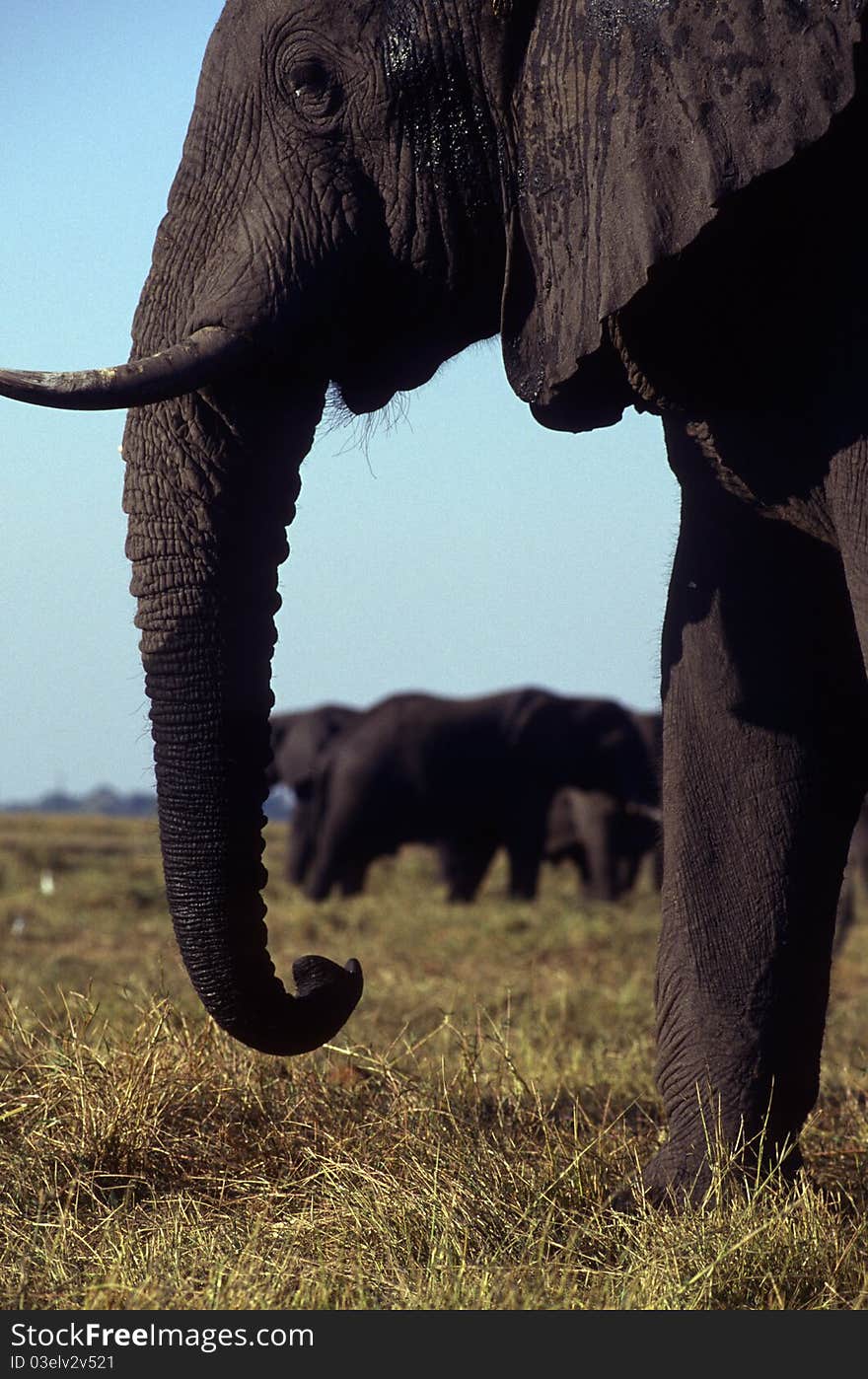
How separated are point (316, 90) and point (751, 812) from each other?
1892mm

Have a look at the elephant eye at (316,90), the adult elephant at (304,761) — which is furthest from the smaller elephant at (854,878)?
the elephant eye at (316,90)

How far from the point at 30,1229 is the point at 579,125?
2.49 metres

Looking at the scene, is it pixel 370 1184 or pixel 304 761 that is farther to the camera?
pixel 304 761

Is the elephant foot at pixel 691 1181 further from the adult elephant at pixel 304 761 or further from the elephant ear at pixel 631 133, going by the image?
the adult elephant at pixel 304 761

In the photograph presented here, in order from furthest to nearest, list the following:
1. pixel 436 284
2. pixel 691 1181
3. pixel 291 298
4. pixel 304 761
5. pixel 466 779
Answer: pixel 304 761, pixel 466 779, pixel 691 1181, pixel 436 284, pixel 291 298

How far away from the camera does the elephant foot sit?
3.96 meters

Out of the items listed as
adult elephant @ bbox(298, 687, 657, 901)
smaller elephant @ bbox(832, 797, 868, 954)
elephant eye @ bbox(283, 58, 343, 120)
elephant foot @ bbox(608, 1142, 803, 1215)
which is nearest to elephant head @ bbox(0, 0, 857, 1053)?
elephant eye @ bbox(283, 58, 343, 120)

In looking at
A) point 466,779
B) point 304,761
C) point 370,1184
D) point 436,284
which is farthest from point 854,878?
point 436,284

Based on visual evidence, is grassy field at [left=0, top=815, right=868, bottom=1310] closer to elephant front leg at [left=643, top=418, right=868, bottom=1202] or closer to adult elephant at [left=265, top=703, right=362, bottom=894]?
elephant front leg at [left=643, top=418, right=868, bottom=1202]

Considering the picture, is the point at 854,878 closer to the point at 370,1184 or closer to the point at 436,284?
the point at 370,1184

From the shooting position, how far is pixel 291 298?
3.55 metres

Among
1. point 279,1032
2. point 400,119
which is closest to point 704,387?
point 400,119

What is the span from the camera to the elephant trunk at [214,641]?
363cm

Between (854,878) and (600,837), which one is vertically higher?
(600,837)
